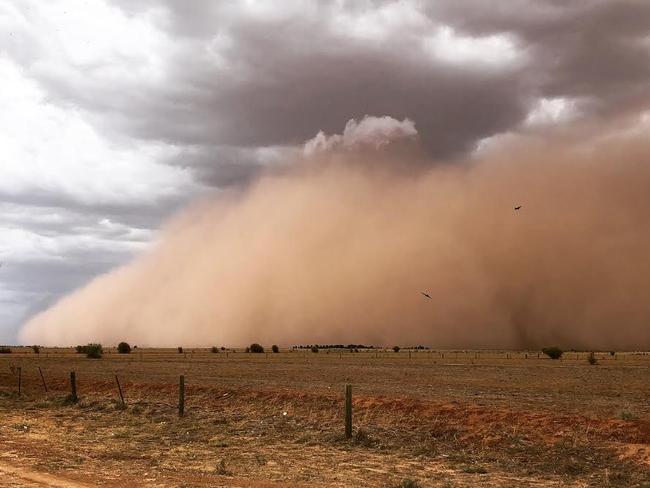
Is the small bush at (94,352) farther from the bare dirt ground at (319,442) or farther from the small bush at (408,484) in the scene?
the small bush at (408,484)

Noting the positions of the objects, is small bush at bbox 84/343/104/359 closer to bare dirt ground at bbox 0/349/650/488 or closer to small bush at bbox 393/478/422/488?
bare dirt ground at bbox 0/349/650/488

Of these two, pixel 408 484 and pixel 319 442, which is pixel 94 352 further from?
pixel 408 484

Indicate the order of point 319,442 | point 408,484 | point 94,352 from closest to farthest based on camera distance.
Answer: point 408,484 < point 319,442 < point 94,352

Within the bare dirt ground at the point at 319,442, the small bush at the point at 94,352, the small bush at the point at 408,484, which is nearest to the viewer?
the small bush at the point at 408,484

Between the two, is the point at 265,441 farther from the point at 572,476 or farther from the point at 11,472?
the point at 572,476

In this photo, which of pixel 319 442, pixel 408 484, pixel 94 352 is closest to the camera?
pixel 408 484

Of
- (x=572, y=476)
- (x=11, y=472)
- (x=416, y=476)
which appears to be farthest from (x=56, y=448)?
(x=572, y=476)

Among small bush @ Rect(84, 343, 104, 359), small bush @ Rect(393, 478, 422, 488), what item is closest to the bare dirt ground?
small bush @ Rect(393, 478, 422, 488)

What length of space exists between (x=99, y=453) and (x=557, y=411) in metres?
21.3

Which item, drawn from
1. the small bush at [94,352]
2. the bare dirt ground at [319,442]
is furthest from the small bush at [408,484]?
the small bush at [94,352]

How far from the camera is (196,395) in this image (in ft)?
132

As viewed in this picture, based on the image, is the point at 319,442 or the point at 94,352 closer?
the point at 319,442

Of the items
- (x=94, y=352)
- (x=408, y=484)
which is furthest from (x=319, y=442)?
(x=94, y=352)

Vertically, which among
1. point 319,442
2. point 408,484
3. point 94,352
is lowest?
point 94,352
